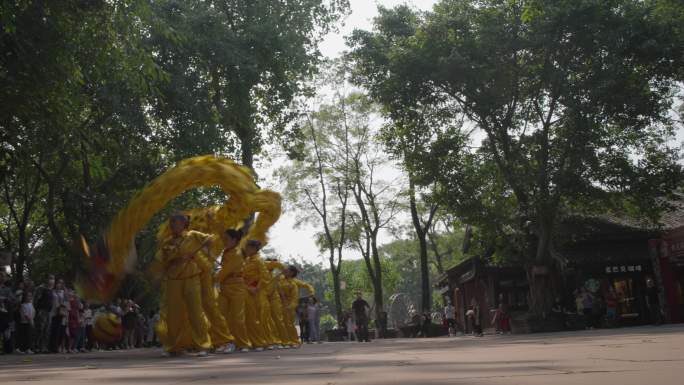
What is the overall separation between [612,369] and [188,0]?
1877cm

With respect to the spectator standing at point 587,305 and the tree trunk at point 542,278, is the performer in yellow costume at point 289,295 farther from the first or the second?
the spectator standing at point 587,305

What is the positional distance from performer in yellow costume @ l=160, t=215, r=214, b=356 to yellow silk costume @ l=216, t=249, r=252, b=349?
1.76 meters

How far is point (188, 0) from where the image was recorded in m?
20.7

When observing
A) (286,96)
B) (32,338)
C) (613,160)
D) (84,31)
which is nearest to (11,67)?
(84,31)

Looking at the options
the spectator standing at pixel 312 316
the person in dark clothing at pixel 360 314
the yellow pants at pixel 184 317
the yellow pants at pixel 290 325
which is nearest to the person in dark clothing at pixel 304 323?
the spectator standing at pixel 312 316

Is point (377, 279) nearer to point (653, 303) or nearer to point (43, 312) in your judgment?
point (653, 303)

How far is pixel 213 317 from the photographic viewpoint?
1106 cm

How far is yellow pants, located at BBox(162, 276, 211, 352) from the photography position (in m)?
9.98

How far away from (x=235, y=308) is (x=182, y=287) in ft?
6.57

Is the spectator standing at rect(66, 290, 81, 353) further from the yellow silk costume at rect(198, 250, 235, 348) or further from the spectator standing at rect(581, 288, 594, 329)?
the spectator standing at rect(581, 288, 594, 329)

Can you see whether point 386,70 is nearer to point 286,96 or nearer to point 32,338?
point 286,96

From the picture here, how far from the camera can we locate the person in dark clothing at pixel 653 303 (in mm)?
25062

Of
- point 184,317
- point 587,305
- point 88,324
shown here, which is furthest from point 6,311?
point 587,305

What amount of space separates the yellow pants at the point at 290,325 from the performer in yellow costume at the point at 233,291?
11.7ft
